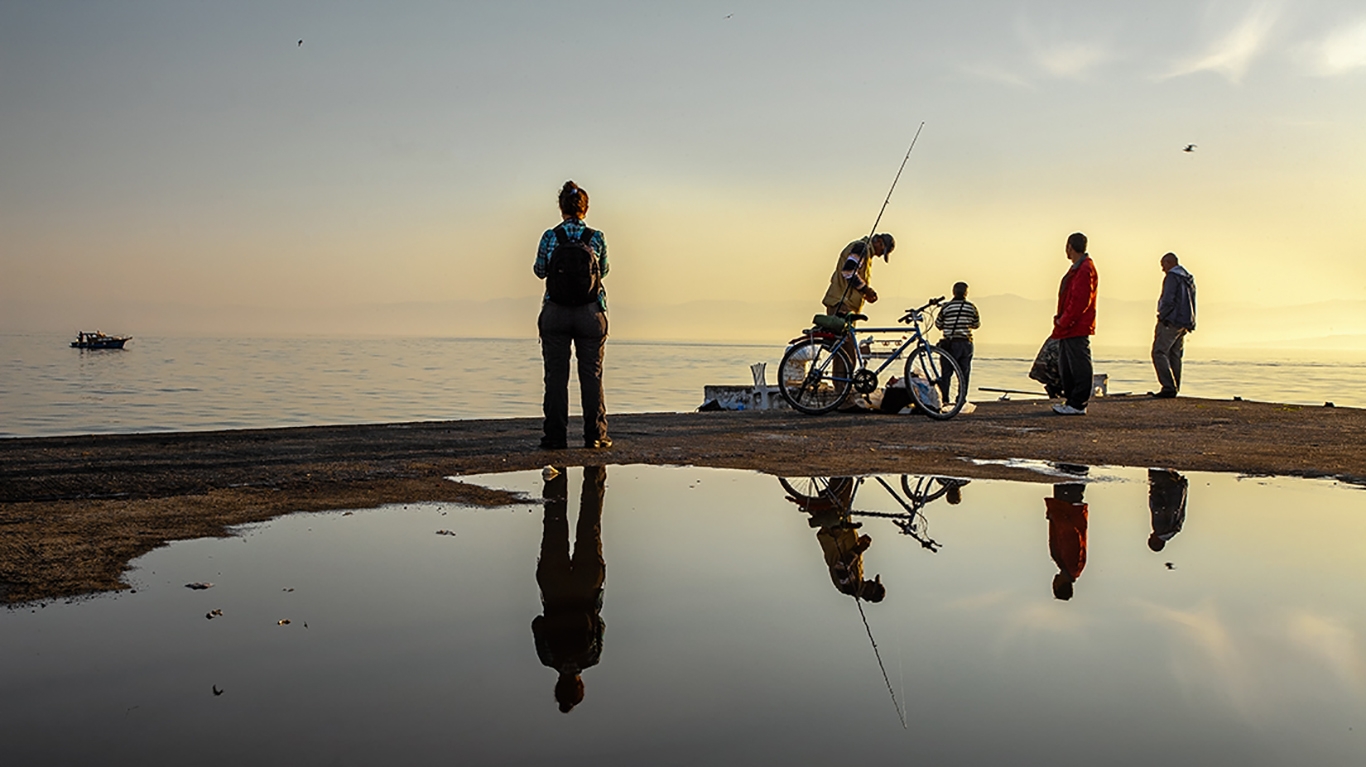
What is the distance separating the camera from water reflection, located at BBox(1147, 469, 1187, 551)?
5344 mm

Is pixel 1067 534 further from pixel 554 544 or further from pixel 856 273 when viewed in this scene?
pixel 856 273

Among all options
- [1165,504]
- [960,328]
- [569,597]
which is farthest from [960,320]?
[569,597]

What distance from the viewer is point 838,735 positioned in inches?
103

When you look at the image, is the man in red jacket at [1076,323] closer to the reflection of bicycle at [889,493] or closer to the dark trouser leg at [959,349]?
the dark trouser leg at [959,349]

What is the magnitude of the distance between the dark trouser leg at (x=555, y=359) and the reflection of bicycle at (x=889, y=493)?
2.27 metres

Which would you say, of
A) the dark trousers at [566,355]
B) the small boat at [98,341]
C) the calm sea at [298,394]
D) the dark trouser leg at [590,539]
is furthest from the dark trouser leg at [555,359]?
the small boat at [98,341]

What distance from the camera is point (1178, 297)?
1659cm

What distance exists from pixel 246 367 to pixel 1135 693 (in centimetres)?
5925

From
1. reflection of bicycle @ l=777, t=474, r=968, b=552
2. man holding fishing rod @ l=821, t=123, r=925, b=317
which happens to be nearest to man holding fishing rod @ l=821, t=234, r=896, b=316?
man holding fishing rod @ l=821, t=123, r=925, b=317

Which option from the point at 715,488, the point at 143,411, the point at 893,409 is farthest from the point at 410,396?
the point at 715,488

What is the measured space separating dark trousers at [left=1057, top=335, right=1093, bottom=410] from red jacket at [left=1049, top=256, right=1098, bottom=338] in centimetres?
13

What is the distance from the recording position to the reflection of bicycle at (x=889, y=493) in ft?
18.3

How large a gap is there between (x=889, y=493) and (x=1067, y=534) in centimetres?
155

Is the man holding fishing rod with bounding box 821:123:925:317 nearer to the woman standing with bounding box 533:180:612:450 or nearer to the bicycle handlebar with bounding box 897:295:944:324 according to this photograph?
the bicycle handlebar with bounding box 897:295:944:324
